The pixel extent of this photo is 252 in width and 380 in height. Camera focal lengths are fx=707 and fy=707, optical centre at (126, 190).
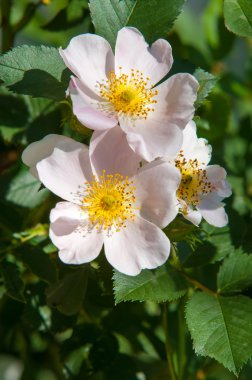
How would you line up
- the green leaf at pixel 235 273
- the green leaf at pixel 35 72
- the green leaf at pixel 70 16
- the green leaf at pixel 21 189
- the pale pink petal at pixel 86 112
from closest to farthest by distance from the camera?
the pale pink petal at pixel 86 112 → the green leaf at pixel 35 72 → the green leaf at pixel 235 273 → the green leaf at pixel 21 189 → the green leaf at pixel 70 16

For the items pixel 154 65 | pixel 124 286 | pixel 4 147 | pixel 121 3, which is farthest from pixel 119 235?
pixel 4 147

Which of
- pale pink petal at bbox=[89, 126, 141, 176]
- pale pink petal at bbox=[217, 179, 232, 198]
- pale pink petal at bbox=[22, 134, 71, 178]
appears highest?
pale pink petal at bbox=[22, 134, 71, 178]

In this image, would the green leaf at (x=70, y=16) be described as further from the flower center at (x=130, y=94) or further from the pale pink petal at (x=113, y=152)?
the pale pink petal at (x=113, y=152)

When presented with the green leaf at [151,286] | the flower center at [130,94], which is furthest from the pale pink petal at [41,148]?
the green leaf at [151,286]

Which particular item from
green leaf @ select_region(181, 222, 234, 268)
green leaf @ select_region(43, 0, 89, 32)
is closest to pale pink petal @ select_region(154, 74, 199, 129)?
green leaf @ select_region(181, 222, 234, 268)

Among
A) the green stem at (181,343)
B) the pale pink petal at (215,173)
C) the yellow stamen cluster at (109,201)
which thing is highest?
the yellow stamen cluster at (109,201)

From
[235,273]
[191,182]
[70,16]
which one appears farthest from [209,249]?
[70,16]

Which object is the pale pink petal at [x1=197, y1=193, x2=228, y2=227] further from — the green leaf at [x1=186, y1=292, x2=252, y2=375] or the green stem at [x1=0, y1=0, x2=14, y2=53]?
the green stem at [x1=0, y1=0, x2=14, y2=53]
